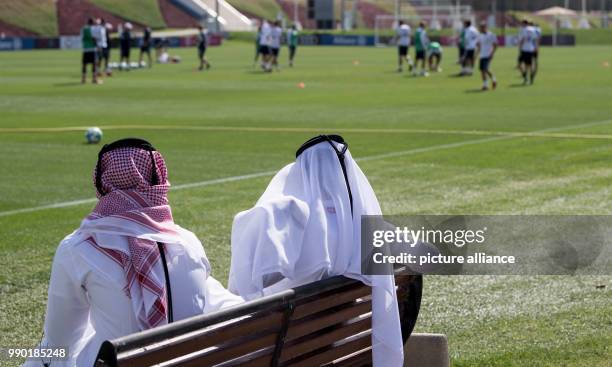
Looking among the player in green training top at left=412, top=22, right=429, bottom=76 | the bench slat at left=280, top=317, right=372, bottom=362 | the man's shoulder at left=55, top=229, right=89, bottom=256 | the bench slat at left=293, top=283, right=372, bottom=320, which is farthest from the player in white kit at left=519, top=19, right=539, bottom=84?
the man's shoulder at left=55, top=229, right=89, bottom=256

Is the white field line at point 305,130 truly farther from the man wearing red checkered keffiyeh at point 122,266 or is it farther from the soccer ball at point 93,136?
the man wearing red checkered keffiyeh at point 122,266

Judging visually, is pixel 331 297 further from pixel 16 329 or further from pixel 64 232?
pixel 64 232

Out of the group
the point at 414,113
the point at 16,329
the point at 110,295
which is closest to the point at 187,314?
the point at 110,295

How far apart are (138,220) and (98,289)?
0.33 m

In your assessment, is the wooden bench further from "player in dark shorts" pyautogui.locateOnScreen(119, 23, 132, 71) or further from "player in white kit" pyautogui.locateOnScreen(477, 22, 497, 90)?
"player in dark shorts" pyautogui.locateOnScreen(119, 23, 132, 71)

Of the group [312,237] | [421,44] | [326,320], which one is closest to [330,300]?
[326,320]

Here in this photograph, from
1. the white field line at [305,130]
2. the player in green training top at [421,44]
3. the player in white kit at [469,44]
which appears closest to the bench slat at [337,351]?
the white field line at [305,130]

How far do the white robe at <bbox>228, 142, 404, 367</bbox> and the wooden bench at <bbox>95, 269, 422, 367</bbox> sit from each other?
105 millimetres

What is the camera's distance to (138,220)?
15.1 feet

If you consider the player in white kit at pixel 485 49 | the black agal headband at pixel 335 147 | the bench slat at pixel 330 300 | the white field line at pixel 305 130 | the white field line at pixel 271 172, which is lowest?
the white field line at pixel 271 172

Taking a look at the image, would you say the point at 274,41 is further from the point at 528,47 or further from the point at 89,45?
the point at 528,47

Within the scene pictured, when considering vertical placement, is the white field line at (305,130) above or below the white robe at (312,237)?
below

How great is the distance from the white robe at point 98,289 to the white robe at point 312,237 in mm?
402

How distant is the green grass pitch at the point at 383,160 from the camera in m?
7.74
